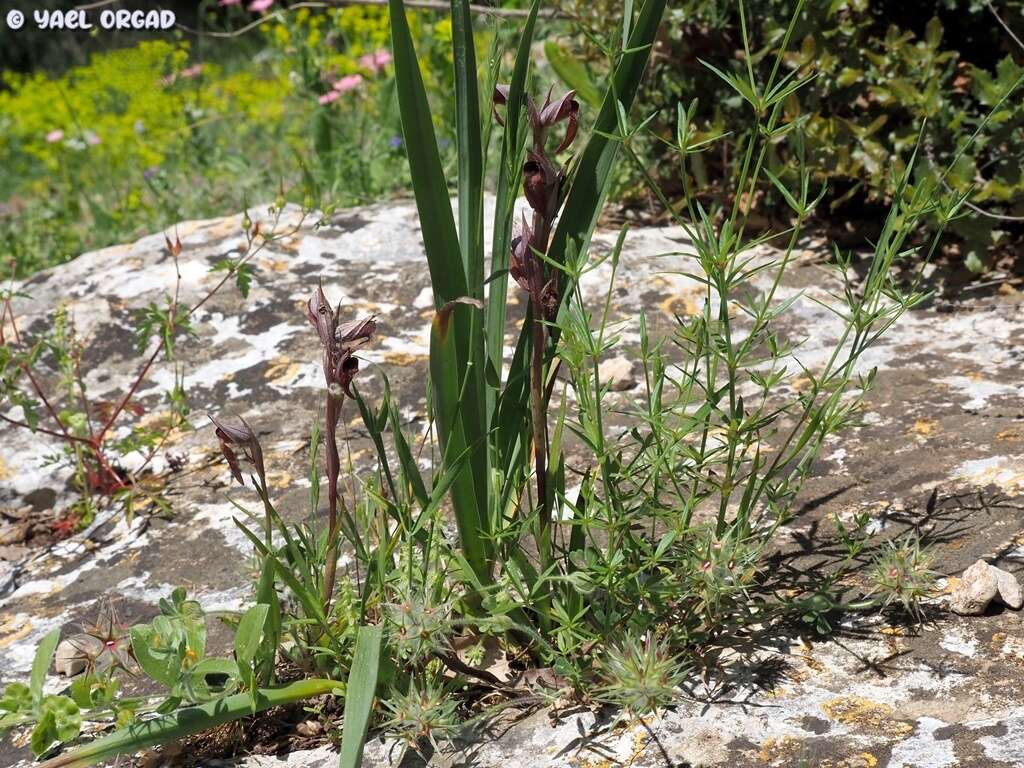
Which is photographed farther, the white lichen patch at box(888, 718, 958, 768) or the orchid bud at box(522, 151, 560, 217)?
the orchid bud at box(522, 151, 560, 217)

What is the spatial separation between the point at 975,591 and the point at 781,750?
37 centimetres

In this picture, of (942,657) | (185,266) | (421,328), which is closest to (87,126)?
(185,266)

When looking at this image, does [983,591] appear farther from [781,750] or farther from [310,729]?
[310,729]

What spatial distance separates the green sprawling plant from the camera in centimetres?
130

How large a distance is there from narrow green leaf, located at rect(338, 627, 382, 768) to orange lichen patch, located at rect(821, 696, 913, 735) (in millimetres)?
562

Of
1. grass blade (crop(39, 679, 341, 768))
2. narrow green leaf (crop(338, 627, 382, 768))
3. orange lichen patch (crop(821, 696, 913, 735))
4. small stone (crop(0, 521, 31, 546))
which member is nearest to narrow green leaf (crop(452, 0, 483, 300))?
narrow green leaf (crop(338, 627, 382, 768))

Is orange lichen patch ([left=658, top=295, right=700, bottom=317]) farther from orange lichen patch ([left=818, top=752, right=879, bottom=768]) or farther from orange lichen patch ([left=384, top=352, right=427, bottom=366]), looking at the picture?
orange lichen patch ([left=818, top=752, right=879, bottom=768])

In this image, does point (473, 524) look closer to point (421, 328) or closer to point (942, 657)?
point (942, 657)

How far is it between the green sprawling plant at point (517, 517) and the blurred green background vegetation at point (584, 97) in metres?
0.17

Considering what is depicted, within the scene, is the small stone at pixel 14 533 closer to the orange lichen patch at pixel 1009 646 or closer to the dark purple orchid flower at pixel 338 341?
the dark purple orchid flower at pixel 338 341

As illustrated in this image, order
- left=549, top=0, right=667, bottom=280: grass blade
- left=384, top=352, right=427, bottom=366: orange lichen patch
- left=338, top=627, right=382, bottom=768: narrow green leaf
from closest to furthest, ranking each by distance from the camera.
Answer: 1. left=338, top=627, right=382, bottom=768: narrow green leaf
2. left=549, top=0, right=667, bottom=280: grass blade
3. left=384, top=352, right=427, bottom=366: orange lichen patch

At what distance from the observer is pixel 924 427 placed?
6.24 feet

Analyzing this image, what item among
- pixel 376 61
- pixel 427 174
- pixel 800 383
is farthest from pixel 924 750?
pixel 376 61

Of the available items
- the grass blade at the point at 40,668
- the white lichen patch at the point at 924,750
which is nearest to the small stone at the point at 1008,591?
the white lichen patch at the point at 924,750
